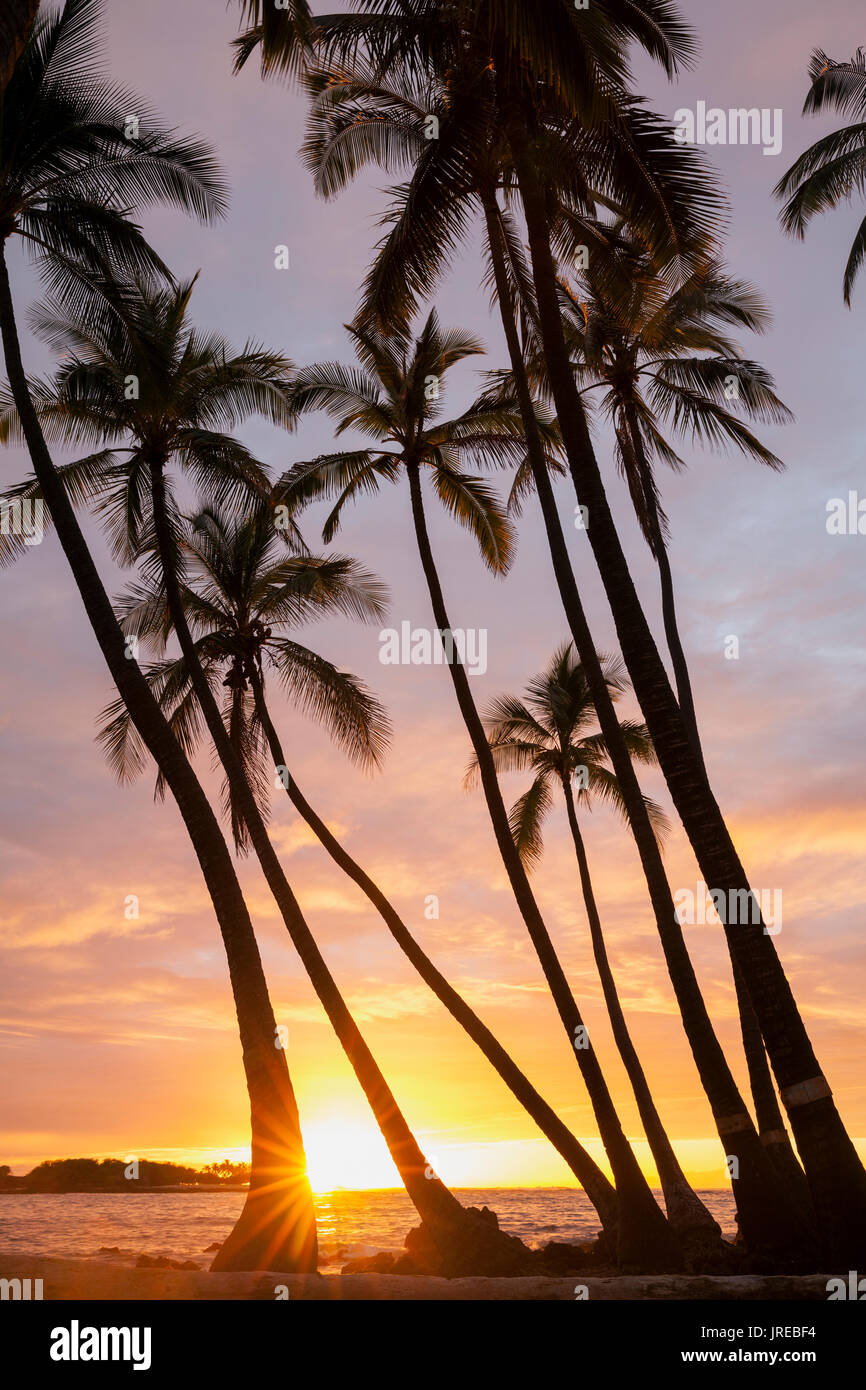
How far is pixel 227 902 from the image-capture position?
13.0 m

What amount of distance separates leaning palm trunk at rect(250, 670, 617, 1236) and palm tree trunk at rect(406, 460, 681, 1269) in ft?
3.99

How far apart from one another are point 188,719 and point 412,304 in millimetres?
9870

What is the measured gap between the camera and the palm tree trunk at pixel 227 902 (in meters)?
12.5

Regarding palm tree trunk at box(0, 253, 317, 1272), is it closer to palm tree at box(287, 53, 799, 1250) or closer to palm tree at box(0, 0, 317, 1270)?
palm tree at box(0, 0, 317, 1270)

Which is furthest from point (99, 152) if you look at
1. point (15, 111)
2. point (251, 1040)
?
point (251, 1040)

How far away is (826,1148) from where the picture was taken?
923cm

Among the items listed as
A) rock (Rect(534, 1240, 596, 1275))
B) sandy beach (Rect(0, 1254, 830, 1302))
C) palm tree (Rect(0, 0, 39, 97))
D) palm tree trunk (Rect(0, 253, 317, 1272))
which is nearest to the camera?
palm tree (Rect(0, 0, 39, 97))

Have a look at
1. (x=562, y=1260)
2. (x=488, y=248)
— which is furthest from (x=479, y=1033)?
(x=488, y=248)

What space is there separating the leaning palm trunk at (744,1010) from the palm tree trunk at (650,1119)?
1502mm

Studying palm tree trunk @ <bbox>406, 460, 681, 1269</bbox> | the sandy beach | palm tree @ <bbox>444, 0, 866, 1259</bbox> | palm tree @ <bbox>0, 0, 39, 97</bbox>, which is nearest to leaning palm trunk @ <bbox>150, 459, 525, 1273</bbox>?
palm tree trunk @ <bbox>406, 460, 681, 1269</bbox>

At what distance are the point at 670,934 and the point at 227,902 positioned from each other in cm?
Answer: 627

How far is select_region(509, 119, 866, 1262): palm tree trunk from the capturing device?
9.20 m

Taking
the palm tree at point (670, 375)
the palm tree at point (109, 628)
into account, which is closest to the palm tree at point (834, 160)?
the palm tree at point (670, 375)

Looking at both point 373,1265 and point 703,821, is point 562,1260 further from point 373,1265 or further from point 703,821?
point 703,821
